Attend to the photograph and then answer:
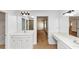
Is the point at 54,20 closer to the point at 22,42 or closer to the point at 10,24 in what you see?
the point at 10,24

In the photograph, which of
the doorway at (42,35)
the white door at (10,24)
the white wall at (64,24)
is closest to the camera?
the white door at (10,24)

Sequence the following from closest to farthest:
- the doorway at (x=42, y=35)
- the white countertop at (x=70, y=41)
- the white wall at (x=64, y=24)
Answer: the white countertop at (x=70, y=41), the white wall at (x=64, y=24), the doorway at (x=42, y=35)

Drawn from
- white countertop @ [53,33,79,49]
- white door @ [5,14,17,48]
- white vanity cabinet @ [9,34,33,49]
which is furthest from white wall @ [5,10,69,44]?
white countertop @ [53,33,79,49]

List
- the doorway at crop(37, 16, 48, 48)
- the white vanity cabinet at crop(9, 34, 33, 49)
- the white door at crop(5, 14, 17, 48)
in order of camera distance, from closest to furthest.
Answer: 1. the white vanity cabinet at crop(9, 34, 33, 49)
2. the white door at crop(5, 14, 17, 48)
3. the doorway at crop(37, 16, 48, 48)

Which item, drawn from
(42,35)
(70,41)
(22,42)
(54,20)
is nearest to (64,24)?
(54,20)

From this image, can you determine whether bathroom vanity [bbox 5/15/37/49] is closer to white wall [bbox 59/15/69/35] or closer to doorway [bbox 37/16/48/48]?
doorway [bbox 37/16/48/48]

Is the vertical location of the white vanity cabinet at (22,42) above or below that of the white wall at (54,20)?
below

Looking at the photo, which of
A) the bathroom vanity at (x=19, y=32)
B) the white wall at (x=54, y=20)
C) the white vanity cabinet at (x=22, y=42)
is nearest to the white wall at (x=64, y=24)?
the white wall at (x=54, y=20)

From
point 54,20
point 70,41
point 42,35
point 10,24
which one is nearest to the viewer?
point 70,41

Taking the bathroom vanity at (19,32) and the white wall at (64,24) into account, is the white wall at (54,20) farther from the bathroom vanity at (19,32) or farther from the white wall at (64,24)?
the bathroom vanity at (19,32)
